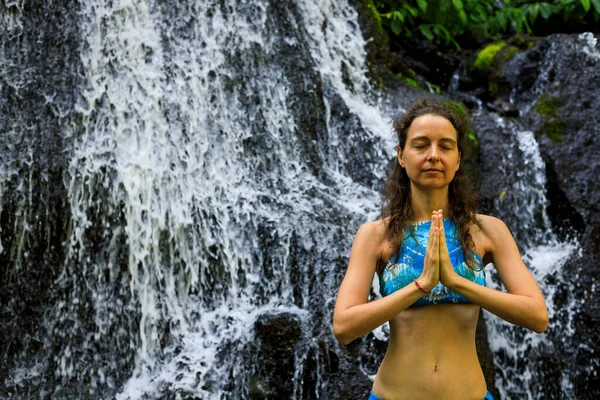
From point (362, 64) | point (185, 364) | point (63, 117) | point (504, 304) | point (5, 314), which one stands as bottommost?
point (504, 304)

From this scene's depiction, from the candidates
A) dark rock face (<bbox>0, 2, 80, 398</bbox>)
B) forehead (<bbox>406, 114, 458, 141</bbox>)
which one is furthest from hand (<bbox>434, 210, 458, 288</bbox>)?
dark rock face (<bbox>0, 2, 80, 398</bbox>)

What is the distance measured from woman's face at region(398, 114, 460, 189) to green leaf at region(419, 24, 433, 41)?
6.29m

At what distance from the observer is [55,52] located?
6188mm

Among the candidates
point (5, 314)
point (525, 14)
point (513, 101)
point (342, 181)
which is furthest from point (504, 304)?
point (525, 14)

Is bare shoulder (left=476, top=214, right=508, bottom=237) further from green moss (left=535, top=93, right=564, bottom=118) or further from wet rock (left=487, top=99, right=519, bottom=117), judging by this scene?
wet rock (left=487, top=99, right=519, bottom=117)

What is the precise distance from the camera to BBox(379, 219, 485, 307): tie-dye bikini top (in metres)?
2.19

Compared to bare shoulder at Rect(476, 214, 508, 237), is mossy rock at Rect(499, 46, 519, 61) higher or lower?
higher

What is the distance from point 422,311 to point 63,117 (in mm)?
4525

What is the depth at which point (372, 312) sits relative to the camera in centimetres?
202

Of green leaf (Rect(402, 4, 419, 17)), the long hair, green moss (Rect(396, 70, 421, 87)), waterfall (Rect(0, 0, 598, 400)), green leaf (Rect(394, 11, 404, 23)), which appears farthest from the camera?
green leaf (Rect(402, 4, 419, 17))

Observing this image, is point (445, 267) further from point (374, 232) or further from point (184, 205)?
point (184, 205)

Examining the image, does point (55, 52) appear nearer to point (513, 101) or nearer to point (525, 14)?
point (513, 101)

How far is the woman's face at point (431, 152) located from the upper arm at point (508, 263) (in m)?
0.22

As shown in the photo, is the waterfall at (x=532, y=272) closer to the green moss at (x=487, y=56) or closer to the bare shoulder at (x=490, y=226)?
the green moss at (x=487, y=56)
